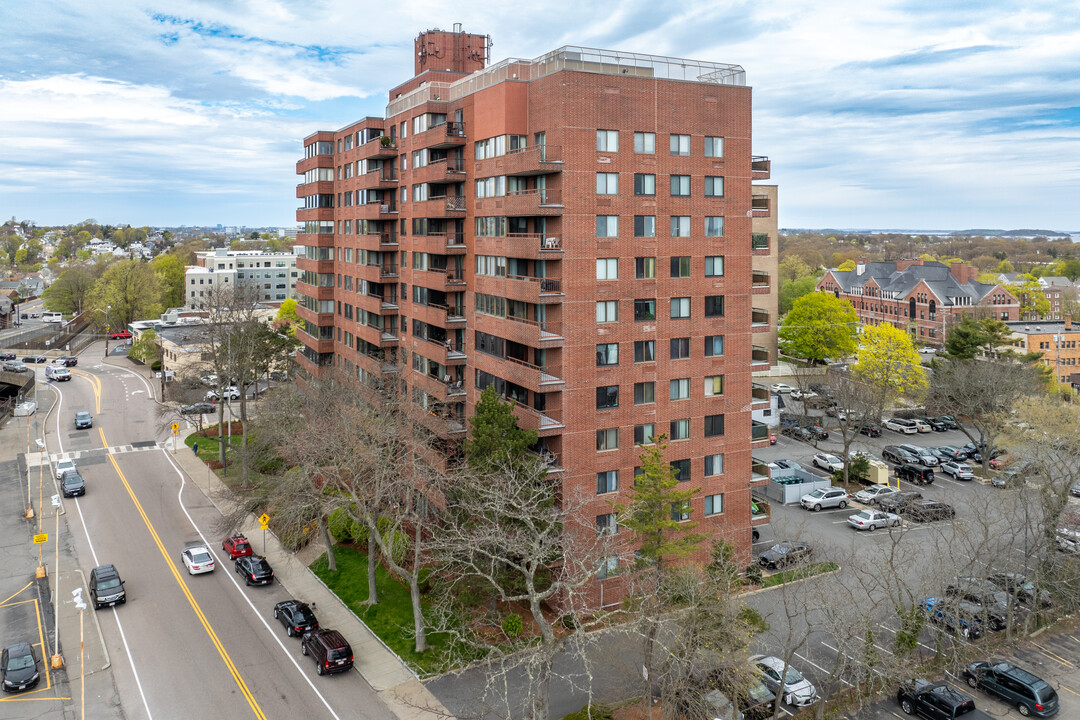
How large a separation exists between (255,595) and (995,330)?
82.3m

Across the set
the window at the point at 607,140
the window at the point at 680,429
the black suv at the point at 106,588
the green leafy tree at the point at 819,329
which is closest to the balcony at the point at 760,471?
the window at the point at 680,429

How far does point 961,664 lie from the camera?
123 feet

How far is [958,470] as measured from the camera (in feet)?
227

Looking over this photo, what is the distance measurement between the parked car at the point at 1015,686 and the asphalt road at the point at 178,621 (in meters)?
27.2

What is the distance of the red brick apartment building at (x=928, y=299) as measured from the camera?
124625mm

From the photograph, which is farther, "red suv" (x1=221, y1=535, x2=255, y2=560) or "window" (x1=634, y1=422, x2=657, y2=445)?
"red suv" (x1=221, y1=535, x2=255, y2=560)

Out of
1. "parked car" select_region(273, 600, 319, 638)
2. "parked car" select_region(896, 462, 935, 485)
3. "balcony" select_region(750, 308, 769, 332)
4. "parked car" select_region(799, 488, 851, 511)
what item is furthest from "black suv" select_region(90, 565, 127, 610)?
"parked car" select_region(896, 462, 935, 485)

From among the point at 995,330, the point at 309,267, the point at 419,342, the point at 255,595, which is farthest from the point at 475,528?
the point at 995,330

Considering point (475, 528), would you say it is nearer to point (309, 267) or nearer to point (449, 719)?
point (449, 719)

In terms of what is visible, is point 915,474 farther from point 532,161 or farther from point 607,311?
point 532,161

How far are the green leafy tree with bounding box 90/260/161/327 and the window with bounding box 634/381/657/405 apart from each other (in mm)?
131074

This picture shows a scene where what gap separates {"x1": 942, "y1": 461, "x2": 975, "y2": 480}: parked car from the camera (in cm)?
6888

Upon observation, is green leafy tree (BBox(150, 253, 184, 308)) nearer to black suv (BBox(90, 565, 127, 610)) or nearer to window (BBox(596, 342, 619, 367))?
black suv (BBox(90, 565, 127, 610))

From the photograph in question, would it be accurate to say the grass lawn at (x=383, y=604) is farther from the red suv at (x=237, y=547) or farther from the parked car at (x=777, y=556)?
the parked car at (x=777, y=556)
